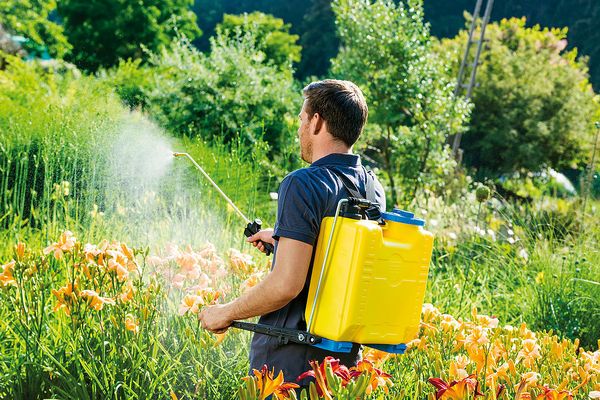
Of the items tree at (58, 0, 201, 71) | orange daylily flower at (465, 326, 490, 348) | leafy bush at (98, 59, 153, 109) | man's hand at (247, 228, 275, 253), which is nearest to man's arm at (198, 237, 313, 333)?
man's hand at (247, 228, 275, 253)

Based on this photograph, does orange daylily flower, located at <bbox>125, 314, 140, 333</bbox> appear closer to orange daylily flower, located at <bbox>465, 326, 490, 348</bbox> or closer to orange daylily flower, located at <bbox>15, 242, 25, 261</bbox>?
orange daylily flower, located at <bbox>15, 242, 25, 261</bbox>

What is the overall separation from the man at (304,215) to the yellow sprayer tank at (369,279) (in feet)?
0.24

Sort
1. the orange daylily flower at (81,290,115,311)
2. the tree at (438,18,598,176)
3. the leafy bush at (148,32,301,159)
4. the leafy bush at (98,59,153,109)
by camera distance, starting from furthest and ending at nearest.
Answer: the tree at (438,18,598,176), the leafy bush at (98,59,153,109), the leafy bush at (148,32,301,159), the orange daylily flower at (81,290,115,311)

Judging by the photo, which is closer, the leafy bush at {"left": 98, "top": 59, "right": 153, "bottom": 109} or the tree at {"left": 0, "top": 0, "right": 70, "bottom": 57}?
the leafy bush at {"left": 98, "top": 59, "right": 153, "bottom": 109}

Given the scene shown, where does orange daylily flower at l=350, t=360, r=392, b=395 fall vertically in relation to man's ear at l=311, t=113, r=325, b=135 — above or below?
below

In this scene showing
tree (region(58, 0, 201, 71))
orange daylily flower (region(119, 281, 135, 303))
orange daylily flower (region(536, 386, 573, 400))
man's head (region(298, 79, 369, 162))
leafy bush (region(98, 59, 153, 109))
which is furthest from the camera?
tree (region(58, 0, 201, 71))

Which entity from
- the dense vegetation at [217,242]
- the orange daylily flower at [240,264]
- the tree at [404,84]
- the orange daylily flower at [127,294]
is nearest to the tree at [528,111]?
the dense vegetation at [217,242]

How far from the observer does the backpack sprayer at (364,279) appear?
198cm

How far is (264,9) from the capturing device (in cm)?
5678

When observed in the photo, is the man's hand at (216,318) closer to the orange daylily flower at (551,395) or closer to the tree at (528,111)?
the orange daylily flower at (551,395)

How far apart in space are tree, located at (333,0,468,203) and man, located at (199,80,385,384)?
7.02 meters

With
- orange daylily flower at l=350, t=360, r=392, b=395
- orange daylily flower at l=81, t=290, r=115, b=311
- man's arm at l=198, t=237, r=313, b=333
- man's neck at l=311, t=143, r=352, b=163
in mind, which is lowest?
orange daylily flower at l=81, t=290, r=115, b=311

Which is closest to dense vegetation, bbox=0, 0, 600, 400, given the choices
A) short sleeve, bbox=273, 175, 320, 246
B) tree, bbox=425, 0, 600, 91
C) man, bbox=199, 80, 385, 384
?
man, bbox=199, 80, 385, 384

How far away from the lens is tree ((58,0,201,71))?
92.1ft
